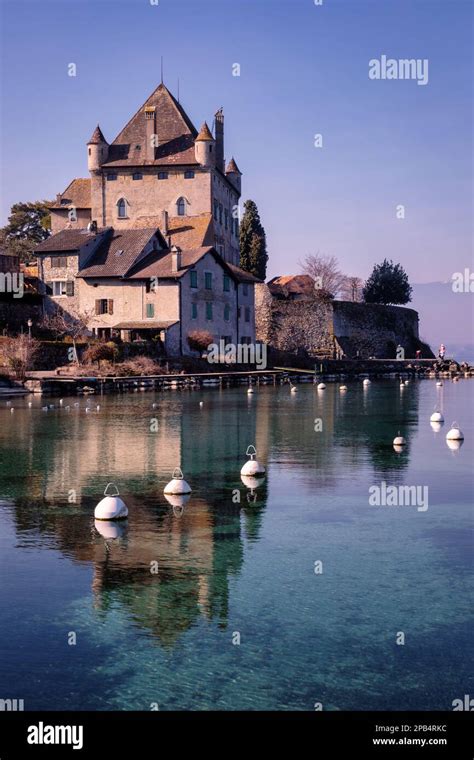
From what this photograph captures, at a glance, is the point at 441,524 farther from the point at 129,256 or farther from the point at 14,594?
the point at 129,256

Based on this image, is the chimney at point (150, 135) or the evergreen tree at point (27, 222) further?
the evergreen tree at point (27, 222)

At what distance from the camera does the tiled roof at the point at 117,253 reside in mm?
72812

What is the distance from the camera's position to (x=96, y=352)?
6675cm

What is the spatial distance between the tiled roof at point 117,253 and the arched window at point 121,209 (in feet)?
27.5

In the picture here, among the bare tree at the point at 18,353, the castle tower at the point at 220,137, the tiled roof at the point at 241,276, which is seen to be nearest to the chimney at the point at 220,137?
the castle tower at the point at 220,137

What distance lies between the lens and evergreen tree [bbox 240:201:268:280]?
327 feet

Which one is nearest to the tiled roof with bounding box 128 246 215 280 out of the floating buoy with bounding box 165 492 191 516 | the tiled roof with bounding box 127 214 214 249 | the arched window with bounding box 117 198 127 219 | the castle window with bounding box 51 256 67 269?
the tiled roof with bounding box 127 214 214 249

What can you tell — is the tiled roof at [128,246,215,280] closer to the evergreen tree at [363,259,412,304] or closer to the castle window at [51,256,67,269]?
the castle window at [51,256,67,269]

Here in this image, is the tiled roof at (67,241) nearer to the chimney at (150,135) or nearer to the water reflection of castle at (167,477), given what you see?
the chimney at (150,135)

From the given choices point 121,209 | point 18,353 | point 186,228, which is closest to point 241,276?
point 186,228

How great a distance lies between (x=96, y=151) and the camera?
8638 cm

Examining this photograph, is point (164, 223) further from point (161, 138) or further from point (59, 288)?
point (59, 288)

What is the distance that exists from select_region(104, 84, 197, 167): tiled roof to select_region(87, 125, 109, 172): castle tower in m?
0.78

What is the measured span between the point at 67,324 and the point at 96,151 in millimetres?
23656
